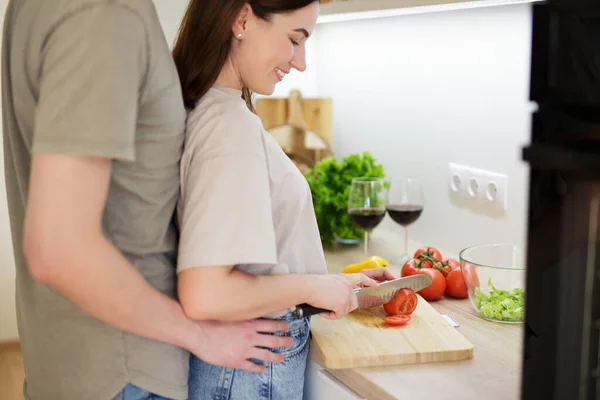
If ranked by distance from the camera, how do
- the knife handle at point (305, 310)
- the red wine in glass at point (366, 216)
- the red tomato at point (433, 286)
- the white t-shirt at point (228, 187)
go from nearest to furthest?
the white t-shirt at point (228, 187)
the knife handle at point (305, 310)
the red tomato at point (433, 286)
the red wine in glass at point (366, 216)

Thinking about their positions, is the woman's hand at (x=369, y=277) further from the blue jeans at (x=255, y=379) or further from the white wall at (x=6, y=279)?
the white wall at (x=6, y=279)

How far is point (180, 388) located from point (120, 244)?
0.24 m

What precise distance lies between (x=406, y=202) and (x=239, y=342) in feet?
2.95

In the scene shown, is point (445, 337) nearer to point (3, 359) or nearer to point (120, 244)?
point (120, 244)

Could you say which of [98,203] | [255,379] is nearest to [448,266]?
[255,379]

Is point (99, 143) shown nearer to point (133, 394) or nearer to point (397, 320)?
point (133, 394)

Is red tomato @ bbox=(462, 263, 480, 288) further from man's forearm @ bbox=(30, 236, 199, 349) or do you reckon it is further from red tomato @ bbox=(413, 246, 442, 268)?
man's forearm @ bbox=(30, 236, 199, 349)

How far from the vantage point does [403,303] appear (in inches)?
54.1

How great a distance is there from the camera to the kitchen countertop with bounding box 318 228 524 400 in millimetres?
1108

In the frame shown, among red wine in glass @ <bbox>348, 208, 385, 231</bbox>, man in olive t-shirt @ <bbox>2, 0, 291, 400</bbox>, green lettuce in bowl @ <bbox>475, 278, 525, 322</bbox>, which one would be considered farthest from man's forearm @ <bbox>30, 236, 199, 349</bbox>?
red wine in glass @ <bbox>348, 208, 385, 231</bbox>

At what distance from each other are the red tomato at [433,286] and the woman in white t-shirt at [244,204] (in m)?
0.37

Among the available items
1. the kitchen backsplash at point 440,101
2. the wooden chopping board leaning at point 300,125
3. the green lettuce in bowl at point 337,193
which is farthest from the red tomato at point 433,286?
the wooden chopping board leaning at point 300,125

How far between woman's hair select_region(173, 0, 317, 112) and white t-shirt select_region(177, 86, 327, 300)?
1.2 inches

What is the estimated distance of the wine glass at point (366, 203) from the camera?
1.86 meters
